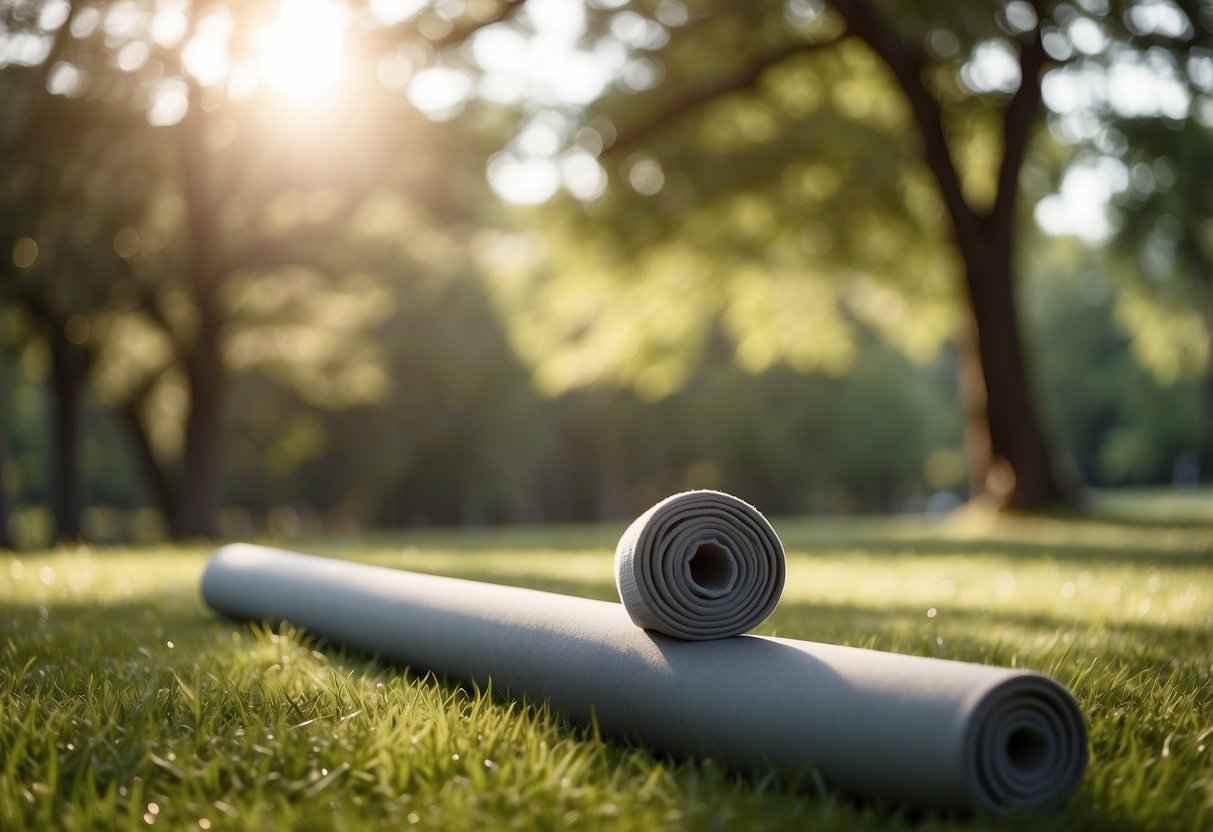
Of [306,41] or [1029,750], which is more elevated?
[306,41]

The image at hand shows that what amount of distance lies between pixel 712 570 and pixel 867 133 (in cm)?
1279

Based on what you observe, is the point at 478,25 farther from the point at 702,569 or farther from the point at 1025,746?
the point at 1025,746

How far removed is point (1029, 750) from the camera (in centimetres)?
261

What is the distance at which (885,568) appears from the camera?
8.86 metres

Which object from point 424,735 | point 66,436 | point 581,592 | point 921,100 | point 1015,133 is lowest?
point 66,436

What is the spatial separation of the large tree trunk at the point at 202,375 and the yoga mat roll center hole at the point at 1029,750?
51.6 ft

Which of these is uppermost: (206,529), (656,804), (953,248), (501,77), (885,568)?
(501,77)

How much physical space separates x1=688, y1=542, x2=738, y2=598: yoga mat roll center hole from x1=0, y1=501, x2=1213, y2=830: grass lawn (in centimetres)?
50

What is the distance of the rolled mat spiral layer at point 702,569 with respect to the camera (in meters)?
3.17

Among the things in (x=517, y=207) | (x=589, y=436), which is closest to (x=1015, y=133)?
(x=517, y=207)

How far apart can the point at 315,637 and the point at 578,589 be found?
192cm

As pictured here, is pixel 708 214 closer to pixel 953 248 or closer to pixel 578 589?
pixel 953 248

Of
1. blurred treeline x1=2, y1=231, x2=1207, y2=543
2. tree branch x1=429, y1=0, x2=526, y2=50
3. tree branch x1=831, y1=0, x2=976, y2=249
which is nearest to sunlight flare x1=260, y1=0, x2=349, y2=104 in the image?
tree branch x1=429, y1=0, x2=526, y2=50

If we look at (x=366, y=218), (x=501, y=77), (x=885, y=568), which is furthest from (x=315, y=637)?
(x=366, y=218)
